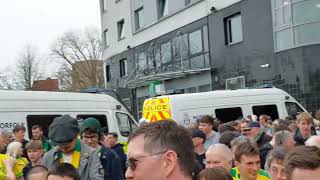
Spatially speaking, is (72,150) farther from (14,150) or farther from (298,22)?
(298,22)

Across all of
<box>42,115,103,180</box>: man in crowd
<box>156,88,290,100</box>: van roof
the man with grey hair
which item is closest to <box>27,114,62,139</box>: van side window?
<box>156,88,290,100</box>: van roof

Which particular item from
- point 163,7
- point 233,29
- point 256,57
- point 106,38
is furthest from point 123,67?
point 256,57

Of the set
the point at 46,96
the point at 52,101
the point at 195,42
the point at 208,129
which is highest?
the point at 195,42

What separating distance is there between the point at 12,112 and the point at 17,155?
4854 mm

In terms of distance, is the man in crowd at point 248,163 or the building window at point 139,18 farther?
the building window at point 139,18

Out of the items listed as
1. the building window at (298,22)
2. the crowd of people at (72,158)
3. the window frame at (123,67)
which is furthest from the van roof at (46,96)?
the window frame at (123,67)

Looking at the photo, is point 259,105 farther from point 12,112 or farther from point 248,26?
point 248,26

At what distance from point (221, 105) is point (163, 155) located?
38.6ft

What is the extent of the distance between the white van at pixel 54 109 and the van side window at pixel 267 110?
340cm

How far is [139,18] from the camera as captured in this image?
32.6m

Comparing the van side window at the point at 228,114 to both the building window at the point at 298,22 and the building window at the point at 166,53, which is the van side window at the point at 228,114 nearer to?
the building window at the point at 298,22

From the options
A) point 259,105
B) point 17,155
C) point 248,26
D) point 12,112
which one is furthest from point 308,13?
point 17,155

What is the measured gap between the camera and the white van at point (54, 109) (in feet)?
38.3

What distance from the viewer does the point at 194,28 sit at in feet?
85.0
